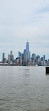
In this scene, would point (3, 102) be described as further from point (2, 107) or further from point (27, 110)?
point (27, 110)

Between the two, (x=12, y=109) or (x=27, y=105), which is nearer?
(x=12, y=109)

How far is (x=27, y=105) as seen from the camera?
2188cm

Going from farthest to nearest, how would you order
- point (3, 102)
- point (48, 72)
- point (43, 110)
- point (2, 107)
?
1. point (48, 72)
2. point (3, 102)
3. point (2, 107)
4. point (43, 110)

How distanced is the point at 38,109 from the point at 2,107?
461 cm

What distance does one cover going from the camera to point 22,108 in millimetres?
20328

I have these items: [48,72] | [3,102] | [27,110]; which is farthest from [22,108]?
[48,72]

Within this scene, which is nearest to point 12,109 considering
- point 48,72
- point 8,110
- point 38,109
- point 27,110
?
point 8,110

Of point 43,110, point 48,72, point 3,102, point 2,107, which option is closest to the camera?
point 43,110

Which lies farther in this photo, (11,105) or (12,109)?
(11,105)

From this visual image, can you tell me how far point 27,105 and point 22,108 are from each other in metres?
1.68

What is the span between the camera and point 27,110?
19.4 metres

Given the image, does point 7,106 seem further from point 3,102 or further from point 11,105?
point 3,102

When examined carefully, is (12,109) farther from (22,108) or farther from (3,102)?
(3,102)

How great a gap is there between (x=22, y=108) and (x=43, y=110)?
274 centimetres
